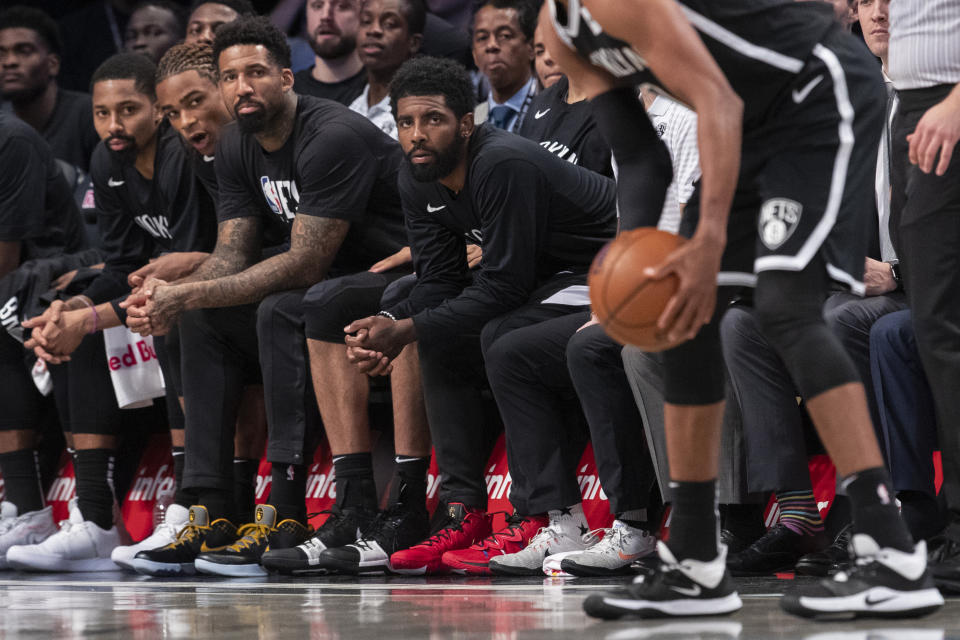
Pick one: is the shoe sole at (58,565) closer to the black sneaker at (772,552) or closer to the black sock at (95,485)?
the black sock at (95,485)

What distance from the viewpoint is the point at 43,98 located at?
7758mm

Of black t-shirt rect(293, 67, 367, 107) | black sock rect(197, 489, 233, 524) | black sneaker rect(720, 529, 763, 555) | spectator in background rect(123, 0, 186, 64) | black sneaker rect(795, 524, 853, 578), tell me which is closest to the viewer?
black sneaker rect(795, 524, 853, 578)

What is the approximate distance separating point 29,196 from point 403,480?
2723 mm

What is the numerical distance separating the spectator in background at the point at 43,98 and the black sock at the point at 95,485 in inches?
97.4

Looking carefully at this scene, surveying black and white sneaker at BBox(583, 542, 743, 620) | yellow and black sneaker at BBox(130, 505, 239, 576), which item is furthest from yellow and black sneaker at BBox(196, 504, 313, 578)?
black and white sneaker at BBox(583, 542, 743, 620)

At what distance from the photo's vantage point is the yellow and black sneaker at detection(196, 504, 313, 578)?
481 centimetres

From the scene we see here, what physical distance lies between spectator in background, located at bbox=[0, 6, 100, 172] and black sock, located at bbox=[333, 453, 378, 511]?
3.65 metres

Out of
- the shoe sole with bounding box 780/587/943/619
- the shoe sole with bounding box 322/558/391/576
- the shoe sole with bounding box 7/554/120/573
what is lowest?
the shoe sole with bounding box 7/554/120/573

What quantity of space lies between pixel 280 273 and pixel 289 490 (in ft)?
2.84

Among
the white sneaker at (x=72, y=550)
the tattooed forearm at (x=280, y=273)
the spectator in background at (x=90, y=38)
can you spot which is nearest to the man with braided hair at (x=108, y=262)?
the white sneaker at (x=72, y=550)

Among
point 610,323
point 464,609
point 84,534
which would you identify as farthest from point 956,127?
point 84,534

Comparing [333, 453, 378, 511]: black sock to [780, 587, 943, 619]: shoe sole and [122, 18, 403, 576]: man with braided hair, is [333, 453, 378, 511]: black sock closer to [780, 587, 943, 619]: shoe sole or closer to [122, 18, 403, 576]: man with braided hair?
[122, 18, 403, 576]: man with braided hair

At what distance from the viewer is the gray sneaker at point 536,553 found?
432 cm

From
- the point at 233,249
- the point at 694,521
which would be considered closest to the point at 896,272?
the point at 694,521
